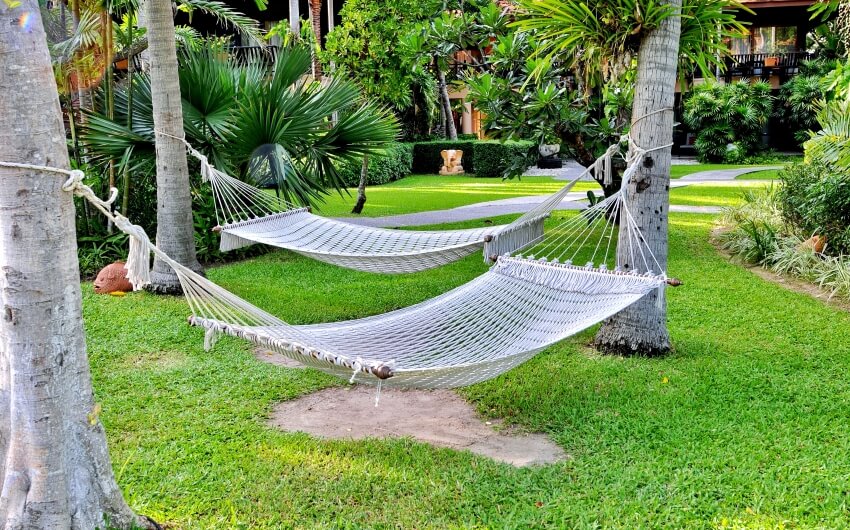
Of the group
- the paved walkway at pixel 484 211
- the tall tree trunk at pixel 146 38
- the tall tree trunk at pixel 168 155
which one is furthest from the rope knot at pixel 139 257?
the paved walkway at pixel 484 211

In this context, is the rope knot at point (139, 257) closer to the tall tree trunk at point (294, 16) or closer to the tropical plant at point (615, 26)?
the tropical plant at point (615, 26)

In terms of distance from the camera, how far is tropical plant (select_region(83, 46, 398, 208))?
5625 mm

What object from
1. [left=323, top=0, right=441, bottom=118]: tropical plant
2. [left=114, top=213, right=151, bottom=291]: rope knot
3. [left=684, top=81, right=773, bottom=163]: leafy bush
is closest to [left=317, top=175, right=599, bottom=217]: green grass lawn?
[left=323, top=0, right=441, bottom=118]: tropical plant

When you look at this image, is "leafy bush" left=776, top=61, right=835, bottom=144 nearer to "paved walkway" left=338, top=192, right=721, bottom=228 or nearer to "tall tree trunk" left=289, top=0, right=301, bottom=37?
"paved walkway" left=338, top=192, right=721, bottom=228

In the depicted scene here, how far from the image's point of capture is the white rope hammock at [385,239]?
361 centimetres

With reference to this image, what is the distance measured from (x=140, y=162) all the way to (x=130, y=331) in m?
1.69

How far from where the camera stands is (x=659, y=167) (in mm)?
3680

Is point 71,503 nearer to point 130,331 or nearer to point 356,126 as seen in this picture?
point 130,331

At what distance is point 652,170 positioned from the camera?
3674mm

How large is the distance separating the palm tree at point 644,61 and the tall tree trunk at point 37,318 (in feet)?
7.94

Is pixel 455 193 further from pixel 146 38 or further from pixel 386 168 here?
pixel 146 38

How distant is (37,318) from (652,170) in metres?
2.81

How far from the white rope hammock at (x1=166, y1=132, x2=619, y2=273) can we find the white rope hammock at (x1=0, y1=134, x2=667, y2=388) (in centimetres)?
24

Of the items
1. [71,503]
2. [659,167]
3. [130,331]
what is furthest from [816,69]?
[71,503]
